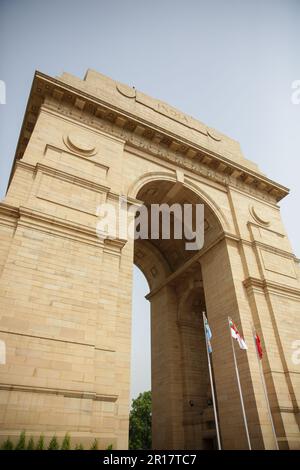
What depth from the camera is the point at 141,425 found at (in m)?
55.9

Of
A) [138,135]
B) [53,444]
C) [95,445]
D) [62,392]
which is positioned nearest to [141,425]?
[138,135]

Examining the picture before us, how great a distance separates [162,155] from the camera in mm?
18938

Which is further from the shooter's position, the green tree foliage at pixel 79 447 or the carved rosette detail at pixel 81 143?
the carved rosette detail at pixel 81 143

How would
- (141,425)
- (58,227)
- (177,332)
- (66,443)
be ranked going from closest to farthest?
(66,443), (58,227), (177,332), (141,425)

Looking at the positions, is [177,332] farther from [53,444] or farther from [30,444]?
[30,444]

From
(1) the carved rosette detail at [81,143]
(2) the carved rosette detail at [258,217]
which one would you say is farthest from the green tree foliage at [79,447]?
(2) the carved rosette detail at [258,217]

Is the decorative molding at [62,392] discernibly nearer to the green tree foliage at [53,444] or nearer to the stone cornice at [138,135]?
the green tree foliage at [53,444]

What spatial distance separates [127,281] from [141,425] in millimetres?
53609

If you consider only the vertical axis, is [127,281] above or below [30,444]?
above

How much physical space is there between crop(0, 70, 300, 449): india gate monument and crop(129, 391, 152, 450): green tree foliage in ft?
141

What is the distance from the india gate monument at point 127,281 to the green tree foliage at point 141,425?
141 feet

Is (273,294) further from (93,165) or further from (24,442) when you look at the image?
(24,442)

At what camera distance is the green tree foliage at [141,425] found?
54844mm
